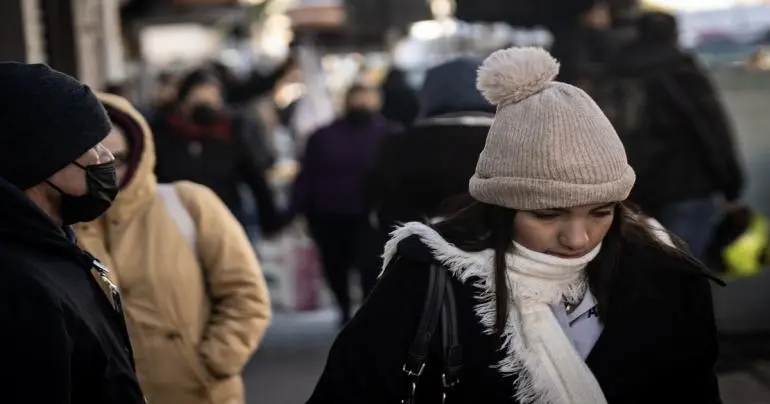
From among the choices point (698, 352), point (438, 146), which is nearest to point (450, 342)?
point (698, 352)

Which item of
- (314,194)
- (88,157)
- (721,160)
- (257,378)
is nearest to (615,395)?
(88,157)

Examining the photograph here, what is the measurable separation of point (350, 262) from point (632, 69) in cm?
280

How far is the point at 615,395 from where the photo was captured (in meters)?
2.34

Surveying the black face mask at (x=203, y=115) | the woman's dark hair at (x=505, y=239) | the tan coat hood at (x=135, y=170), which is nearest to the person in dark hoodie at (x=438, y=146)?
the tan coat hood at (x=135, y=170)

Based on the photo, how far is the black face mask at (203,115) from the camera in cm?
647

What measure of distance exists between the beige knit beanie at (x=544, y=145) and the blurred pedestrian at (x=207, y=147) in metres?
4.13

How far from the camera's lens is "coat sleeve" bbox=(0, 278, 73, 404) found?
6.98 feet

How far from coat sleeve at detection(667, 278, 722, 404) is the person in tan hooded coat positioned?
5.35ft

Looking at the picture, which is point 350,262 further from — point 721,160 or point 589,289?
point 589,289

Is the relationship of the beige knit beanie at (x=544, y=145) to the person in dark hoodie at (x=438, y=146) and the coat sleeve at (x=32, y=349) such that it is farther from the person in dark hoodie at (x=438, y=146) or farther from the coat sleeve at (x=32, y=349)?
the person in dark hoodie at (x=438, y=146)

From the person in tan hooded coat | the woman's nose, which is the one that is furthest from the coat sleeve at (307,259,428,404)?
the person in tan hooded coat

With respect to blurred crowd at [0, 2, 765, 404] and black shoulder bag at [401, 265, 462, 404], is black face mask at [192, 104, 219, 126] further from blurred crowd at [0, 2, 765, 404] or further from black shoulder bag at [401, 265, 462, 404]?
black shoulder bag at [401, 265, 462, 404]

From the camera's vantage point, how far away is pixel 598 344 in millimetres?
2361

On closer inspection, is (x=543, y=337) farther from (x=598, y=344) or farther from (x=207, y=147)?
(x=207, y=147)
